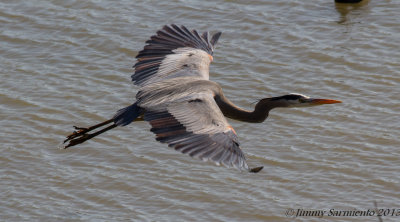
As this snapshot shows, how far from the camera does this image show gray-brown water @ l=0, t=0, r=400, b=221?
7.91 m

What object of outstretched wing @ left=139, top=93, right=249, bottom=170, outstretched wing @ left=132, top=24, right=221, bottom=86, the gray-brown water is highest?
outstretched wing @ left=132, top=24, right=221, bottom=86

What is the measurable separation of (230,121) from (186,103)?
2.49 metres

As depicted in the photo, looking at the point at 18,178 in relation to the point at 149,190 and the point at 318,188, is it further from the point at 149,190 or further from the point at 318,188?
the point at 318,188

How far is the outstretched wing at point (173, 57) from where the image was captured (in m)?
8.03

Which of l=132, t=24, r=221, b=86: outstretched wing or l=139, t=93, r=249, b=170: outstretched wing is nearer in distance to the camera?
l=139, t=93, r=249, b=170: outstretched wing

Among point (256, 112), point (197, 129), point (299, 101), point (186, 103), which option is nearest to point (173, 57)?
point (256, 112)

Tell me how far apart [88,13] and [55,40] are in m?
1.15

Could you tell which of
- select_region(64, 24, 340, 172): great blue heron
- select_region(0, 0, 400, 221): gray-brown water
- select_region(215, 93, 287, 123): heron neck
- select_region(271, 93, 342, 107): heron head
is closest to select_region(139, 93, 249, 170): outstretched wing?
select_region(64, 24, 340, 172): great blue heron

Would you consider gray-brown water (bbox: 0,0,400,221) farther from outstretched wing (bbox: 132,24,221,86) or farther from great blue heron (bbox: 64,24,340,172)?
outstretched wing (bbox: 132,24,221,86)

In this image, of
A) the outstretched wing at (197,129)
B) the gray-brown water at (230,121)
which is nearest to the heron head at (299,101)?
the gray-brown water at (230,121)

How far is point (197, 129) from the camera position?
6.44m

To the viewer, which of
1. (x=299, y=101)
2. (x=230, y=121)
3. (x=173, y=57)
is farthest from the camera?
(x=230, y=121)

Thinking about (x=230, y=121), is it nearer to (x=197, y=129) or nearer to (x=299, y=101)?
(x=299, y=101)

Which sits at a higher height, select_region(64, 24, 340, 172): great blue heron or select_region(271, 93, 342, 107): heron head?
select_region(64, 24, 340, 172): great blue heron
